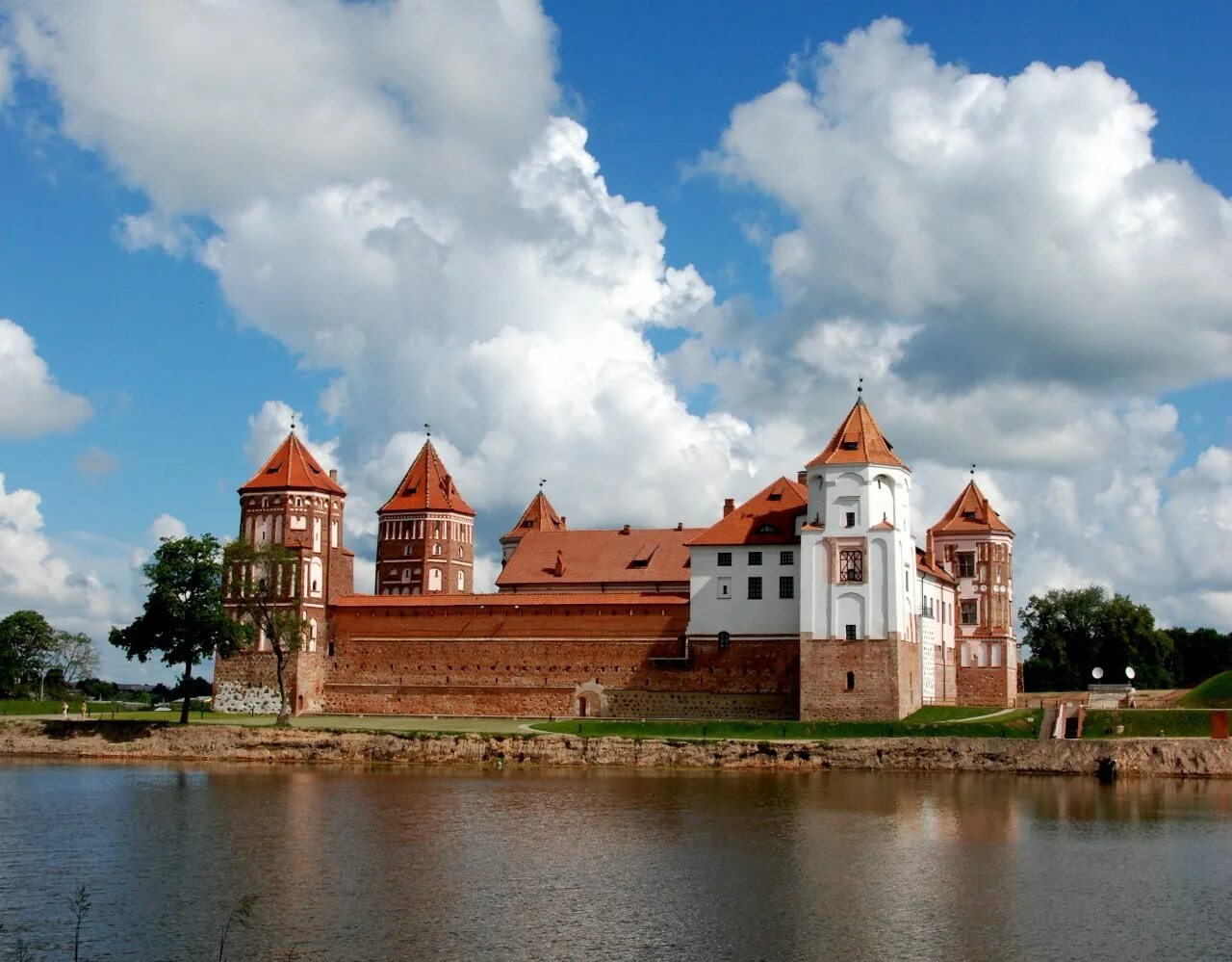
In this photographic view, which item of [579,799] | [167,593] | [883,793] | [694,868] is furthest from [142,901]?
[167,593]

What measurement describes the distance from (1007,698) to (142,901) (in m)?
46.6

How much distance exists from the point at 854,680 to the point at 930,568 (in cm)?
947

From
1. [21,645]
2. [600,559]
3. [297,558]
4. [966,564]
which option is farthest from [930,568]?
[21,645]

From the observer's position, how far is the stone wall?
62.0 m

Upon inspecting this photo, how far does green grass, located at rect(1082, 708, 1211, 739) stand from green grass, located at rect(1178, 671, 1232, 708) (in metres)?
3.22

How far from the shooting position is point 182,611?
53.0 m

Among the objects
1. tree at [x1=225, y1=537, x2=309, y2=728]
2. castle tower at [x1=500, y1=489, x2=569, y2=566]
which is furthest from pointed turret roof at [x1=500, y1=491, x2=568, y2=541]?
tree at [x1=225, y1=537, x2=309, y2=728]

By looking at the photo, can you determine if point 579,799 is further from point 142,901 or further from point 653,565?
point 653,565

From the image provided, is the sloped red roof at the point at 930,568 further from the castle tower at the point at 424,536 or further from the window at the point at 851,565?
the castle tower at the point at 424,536

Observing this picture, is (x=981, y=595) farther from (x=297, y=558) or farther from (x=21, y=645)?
(x=21, y=645)

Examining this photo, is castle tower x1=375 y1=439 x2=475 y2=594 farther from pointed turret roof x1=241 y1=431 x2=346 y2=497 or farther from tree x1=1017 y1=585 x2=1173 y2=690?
tree x1=1017 y1=585 x2=1173 y2=690

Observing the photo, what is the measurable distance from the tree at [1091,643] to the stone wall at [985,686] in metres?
20.0

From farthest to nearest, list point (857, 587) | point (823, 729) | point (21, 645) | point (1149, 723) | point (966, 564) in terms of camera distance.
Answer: point (21, 645)
point (966, 564)
point (857, 587)
point (823, 729)
point (1149, 723)

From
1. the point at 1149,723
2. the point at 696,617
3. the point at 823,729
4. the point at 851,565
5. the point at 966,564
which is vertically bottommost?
the point at 823,729
